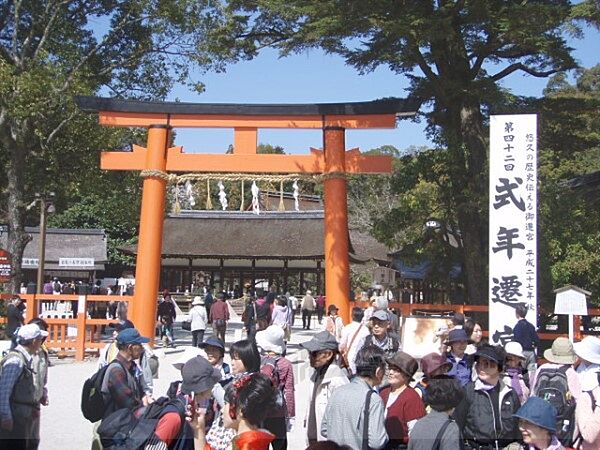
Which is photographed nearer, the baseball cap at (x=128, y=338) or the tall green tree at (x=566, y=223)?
the baseball cap at (x=128, y=338)

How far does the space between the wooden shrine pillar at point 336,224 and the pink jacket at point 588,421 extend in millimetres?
9141

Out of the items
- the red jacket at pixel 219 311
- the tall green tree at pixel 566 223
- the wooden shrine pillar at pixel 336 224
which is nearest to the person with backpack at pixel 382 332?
the wooden shrine pillar at pixel 336 224

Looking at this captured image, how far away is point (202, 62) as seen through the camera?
17984mm

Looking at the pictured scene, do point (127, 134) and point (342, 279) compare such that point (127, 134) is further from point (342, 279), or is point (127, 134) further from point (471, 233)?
point (471, 233)

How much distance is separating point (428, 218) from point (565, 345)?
28.5 feet

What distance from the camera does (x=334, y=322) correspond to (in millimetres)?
12508

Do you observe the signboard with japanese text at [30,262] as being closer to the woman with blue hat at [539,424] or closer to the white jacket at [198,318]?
the white jacket at [198,318]

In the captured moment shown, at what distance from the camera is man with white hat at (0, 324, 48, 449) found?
544 cm

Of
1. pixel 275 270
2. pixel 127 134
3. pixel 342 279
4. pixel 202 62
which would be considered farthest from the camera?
pixel 275 270

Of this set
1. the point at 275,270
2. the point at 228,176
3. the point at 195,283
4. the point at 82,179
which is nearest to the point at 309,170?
the point at 228,176

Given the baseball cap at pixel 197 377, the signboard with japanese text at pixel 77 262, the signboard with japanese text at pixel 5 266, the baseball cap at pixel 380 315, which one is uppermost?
the signboard with japanese text at pixel 77 262

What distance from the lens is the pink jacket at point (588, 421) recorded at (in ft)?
15.0

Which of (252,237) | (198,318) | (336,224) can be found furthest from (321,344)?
(252,237)

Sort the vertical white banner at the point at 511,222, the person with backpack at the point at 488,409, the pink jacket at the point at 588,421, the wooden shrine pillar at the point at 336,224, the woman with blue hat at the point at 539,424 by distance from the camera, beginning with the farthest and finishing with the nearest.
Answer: the wooden shrine pillar at the point at 336,224
the vertical white banner at the point at 511,222
the person with backpack at the point at 488,409
the pink jacket at the point at 588,421
the woman with blue hat at the point at 539,424
